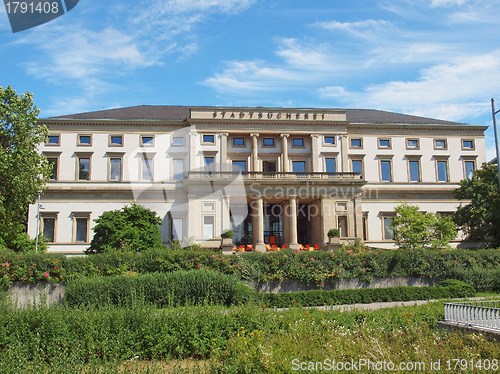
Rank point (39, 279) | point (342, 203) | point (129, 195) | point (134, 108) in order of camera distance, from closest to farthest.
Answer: point (39, 279) < point (342, 203) < point (129, 195) < point (134, 108)

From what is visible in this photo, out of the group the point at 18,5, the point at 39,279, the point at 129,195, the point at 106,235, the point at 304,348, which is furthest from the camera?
the point at 129,195

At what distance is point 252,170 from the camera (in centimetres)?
4412

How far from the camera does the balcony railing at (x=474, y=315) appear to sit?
12055 mm

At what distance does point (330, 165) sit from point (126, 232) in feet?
80.4

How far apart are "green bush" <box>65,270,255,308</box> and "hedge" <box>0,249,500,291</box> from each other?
2.09 meters

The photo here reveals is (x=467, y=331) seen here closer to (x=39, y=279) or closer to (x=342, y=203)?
(x=39, y=279)

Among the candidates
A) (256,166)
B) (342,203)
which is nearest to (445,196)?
(342,203)

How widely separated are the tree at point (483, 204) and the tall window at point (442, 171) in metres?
8.54

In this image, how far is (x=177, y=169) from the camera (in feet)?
147

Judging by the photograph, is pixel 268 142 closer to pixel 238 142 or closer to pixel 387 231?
pixel 238 142

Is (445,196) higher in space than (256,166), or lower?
lower

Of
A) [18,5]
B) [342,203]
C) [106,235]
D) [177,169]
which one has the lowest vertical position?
[106,235]

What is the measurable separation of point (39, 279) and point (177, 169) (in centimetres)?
2532

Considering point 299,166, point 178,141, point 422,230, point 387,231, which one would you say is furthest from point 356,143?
point 178,141
